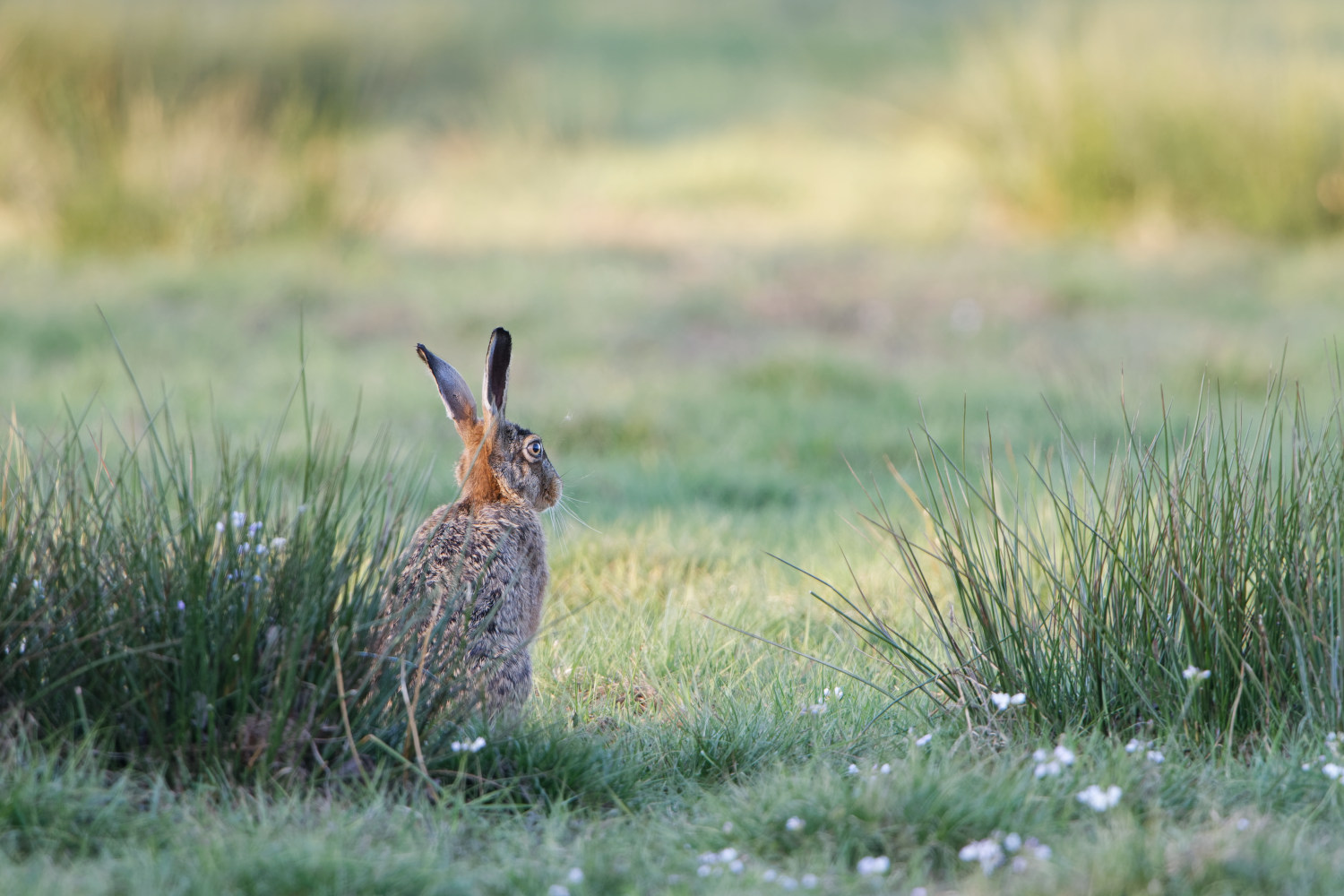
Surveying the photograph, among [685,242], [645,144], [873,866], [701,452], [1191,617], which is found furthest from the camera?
[645,144]

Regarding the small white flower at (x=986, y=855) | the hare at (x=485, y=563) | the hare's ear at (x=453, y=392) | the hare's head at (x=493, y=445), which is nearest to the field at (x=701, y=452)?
the small white flower at (x=986, y=855)

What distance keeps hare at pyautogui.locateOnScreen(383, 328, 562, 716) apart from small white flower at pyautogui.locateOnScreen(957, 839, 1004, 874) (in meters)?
1.08

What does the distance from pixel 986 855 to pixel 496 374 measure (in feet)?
6.06

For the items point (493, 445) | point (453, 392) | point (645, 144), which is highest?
point (645, 144)

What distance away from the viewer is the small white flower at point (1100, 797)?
2654 millimetres

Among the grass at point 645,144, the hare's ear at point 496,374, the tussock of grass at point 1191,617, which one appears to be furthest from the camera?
the grass at point 645,144

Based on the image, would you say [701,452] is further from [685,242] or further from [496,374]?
[685,242]

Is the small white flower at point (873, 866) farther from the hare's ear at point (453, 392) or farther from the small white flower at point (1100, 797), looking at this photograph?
the hare's ear at point (453, 392)

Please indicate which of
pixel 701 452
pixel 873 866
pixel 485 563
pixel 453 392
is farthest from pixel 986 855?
pixel 701 452

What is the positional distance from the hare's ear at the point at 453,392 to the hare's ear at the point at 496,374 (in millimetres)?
83

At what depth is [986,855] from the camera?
2.59 meters

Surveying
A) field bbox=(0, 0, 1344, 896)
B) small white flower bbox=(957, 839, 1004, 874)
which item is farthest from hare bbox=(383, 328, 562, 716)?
small white flower bbox=(957, 839, 1004, 874)

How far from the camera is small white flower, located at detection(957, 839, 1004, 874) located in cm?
258

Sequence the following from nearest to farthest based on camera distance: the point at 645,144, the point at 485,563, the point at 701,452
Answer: the point at 485,563
the point at 701,452
the point at 645,144
